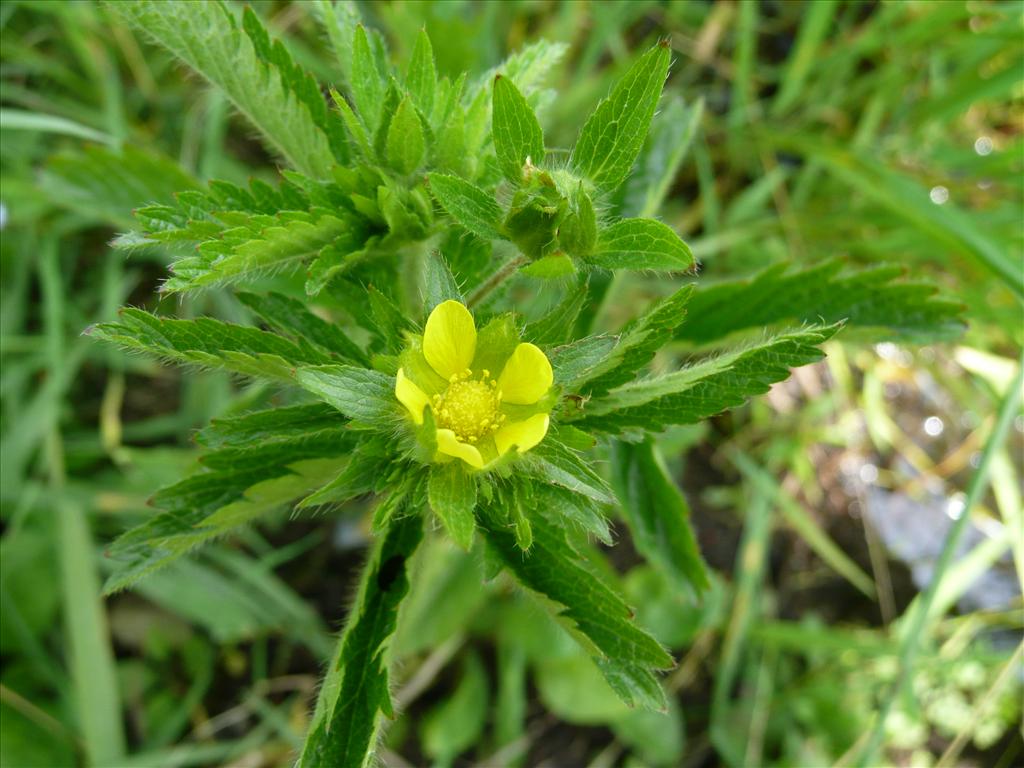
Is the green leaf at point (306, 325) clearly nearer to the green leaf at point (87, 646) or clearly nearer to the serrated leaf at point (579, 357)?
the serrated leaf at point (579, 357)

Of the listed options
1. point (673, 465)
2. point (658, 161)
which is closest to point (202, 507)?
point (658, 161)

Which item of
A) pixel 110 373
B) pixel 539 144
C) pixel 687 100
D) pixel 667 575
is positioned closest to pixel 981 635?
pixel 667 575

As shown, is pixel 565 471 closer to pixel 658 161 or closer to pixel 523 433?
pixel 523 433

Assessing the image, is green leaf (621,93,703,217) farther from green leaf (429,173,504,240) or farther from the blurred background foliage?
the blurred background foliage

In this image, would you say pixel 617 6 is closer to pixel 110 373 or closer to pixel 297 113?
pixel 297 113

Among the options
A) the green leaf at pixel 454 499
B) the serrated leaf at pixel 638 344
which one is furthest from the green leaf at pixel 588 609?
the serrated leaf at pixel 638 344
